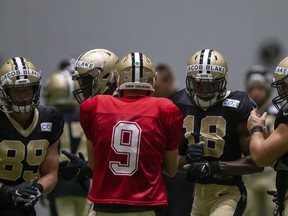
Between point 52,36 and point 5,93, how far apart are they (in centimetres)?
555

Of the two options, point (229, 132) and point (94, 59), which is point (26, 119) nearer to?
point (94, 59)

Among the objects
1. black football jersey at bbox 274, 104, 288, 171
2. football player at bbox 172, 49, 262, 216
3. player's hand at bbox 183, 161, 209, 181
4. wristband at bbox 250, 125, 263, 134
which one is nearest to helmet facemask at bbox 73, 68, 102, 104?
football player at bbox 172, 49, 262, 216

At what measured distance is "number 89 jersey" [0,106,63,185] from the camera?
5.98 m

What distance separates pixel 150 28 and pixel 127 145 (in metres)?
5.95

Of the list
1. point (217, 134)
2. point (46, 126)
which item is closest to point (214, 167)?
point (217, 134)

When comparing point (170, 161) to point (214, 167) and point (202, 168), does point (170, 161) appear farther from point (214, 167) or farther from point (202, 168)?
point (214, 167)

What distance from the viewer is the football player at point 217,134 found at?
6.13 metres

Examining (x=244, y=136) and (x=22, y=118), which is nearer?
(x=22, y=118)

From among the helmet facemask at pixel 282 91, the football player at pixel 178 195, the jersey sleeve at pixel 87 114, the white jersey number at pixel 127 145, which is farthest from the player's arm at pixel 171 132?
the football player at pixel 178 195

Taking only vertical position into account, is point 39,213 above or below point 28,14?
below

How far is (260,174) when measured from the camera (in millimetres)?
9109

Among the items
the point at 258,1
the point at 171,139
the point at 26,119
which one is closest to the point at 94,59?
the point at 26,119

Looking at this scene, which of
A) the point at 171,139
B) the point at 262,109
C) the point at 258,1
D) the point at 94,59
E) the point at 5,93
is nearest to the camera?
the point at 171,139

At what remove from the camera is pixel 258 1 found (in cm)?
1120
